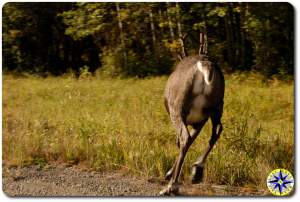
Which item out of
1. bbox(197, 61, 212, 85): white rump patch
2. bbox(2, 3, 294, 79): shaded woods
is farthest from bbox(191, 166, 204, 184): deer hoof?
bbox(2, 3, 294, 79): shaded woods

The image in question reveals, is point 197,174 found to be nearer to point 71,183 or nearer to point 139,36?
point 71,183

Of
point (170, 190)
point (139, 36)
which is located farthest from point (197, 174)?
point (139, 36)

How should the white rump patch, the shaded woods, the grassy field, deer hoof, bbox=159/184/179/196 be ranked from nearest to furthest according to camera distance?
1. the white rump patch
2. deer hoof, bbox=159/184/179/196
3. the grassy field
4. the shaded woods

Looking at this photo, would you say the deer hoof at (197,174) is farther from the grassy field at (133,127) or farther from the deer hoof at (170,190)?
the deer hoof at (170,190)

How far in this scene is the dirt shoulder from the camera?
5.78 m

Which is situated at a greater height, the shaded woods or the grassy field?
the shaded woods

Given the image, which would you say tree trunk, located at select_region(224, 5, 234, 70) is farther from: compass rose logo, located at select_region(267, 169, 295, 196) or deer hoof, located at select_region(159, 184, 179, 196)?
deer hoof, located at select_region(159, 184, 179, 196)

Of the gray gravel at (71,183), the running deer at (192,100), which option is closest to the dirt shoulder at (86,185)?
the gray gravel at (71,183)

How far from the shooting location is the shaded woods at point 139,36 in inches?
253

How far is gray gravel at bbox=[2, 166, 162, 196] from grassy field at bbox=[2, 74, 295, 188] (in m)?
0.13

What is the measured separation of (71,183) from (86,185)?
151 mm

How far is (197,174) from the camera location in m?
5.90

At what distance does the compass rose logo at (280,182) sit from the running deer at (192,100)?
69cm

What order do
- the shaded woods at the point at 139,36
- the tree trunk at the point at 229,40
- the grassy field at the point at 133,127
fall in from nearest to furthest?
the grassy field at the point at 133,127
the shaded woods at the point at 139,36
the tree trunk at the point at 229,40
